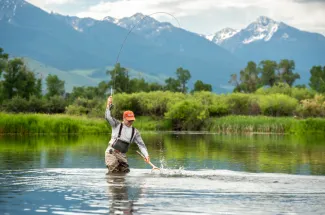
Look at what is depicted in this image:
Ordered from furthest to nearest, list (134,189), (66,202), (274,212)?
(134,189) → (66,202) → (274,212)

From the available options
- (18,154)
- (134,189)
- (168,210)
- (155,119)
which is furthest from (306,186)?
(155,119)

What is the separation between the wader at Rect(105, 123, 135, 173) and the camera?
1855 centimetres

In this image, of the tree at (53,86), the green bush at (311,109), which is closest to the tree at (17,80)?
the green bush at (311,109)

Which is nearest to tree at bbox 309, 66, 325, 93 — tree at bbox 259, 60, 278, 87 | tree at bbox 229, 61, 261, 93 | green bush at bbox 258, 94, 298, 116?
tree at bbox 259, 60, 278, 87

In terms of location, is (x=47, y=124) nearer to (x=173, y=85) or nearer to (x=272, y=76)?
(x=173, y=85)

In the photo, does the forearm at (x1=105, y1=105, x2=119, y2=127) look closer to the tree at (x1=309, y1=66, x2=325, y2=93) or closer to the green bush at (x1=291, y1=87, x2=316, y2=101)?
the green bush at (x1=291, y1=87, x2=316, y2=101)

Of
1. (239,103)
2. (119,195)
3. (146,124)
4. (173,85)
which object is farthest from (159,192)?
(173,85)

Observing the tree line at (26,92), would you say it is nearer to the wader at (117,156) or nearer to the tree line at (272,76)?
the wader at (117,156)

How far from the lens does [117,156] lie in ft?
62.2

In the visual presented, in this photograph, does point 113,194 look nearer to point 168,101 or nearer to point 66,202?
→ point 66,202

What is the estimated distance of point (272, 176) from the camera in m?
19.8

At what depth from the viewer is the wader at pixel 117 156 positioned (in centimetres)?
1855

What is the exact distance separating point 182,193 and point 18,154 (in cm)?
1488

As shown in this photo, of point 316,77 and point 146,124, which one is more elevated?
point 316,77
